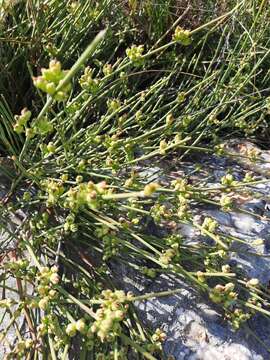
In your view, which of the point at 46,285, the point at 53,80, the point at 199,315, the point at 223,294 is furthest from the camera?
the point at 199,315

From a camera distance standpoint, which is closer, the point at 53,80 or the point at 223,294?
the point at 53,80

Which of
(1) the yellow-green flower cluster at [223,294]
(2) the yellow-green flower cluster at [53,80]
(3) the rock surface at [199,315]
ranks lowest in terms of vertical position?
(3) the rock surface at [199,315]

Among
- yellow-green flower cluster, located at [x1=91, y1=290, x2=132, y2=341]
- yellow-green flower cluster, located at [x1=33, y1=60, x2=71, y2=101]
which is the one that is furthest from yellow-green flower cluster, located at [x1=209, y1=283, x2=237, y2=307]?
yellow-green flower cluster, located at [x1=33, y1=60, x2=71, y2=101]

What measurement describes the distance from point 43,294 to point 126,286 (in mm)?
393

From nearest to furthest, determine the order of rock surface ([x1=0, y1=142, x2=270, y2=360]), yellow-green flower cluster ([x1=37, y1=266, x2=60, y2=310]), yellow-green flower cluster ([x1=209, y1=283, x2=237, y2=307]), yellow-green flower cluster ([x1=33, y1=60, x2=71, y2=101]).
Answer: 1. yellow-green flower cluster ([x1=33, y1=60, x2=71, y2=101])
2. yellow-green flower cluster ([x1=37, y1=266, x2=60, y2=310])
3. yellow-green flower cluster ([x1=209, y1=283, x2=237, y2=307])
4. rock surface ([x1=0, y1=142, x2=270, y2=360])

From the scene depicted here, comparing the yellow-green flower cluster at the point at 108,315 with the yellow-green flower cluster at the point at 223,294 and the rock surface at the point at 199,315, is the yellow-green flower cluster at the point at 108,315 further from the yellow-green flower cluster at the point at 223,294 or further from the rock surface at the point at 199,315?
the rock surface at the point at 199,315

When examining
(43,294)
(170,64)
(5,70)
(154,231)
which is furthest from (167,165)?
(43,294)

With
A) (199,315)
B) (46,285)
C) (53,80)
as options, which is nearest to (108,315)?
(46,285)

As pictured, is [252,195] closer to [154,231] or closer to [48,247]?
[154,231]

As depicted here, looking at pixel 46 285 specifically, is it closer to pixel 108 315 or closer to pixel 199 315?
pixel 108 315

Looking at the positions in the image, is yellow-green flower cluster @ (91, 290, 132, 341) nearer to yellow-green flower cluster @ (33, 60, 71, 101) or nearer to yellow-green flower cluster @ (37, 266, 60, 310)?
yellow-green flower cluster @ (37, 266, 60, 310)

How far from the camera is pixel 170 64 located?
197 cm

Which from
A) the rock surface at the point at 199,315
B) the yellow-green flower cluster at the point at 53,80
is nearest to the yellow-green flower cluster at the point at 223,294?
the rock surface at the point at 199,315

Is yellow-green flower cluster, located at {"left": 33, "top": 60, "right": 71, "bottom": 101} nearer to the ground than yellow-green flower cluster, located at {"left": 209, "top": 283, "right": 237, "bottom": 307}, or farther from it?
farther from it
